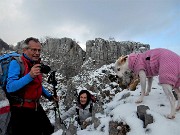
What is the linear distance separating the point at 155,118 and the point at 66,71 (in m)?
14.0

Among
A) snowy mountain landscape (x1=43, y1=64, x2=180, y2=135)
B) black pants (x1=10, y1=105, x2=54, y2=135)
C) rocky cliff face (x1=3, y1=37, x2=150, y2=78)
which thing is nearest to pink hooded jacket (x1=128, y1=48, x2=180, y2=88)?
snowy mountain landscape (x1=43, y1=64, x2=180, y2=135)

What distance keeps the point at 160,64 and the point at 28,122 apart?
2.99m

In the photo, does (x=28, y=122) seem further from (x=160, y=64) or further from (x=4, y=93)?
(x=160, y=64)

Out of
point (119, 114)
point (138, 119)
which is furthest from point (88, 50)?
point (138, 119)

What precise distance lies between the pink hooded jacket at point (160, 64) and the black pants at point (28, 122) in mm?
2545

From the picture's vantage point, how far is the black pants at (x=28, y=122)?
3.59 metres

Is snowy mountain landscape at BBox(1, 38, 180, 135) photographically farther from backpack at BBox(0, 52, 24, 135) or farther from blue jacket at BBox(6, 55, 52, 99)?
blue jacket at BBox(6, 55, 52, 99)

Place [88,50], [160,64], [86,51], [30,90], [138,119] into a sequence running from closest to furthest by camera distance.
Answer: [30,90]
[160,64]
[138,119]
[88,50]
[86,51]

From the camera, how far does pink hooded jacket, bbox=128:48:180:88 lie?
5141 mm

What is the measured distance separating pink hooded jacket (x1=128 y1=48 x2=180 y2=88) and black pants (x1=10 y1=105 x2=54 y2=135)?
255 centimetres

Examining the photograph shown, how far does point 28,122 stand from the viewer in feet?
12.2

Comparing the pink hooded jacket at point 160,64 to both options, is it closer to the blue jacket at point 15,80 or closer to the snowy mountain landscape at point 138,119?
the snowy mountain landscape at point 138,119

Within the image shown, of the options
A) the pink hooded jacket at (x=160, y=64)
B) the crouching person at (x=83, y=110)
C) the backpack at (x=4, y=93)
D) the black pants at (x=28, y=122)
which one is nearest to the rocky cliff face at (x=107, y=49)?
the crouching person at (x=83, y=110)

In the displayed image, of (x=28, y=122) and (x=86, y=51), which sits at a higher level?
(x=86, y=51)
